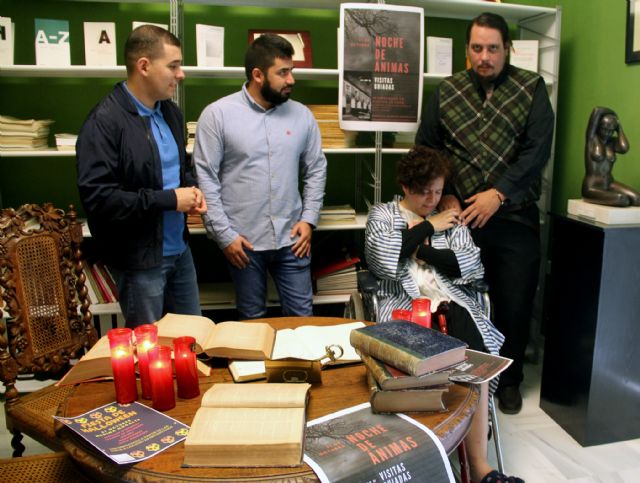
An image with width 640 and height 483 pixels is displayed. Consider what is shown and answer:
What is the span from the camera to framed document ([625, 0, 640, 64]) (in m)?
→ 2.37

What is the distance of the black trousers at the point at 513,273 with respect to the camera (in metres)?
2.45

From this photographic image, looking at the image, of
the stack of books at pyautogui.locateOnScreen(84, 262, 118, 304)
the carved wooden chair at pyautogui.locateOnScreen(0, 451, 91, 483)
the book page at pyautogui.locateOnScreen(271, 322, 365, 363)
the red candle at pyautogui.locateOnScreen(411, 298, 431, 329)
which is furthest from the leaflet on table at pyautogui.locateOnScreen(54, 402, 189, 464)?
the stack of books at pyautogui.locateOnScreen(84, 262, 118, 304)

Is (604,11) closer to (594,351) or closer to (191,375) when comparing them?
(594,351)

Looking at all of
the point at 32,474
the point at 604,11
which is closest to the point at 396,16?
the point at 604,11

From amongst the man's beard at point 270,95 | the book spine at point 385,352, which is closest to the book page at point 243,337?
the book spine at point 385,352

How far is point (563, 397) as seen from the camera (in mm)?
2316

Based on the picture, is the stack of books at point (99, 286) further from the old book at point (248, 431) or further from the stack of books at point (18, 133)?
the old book at point (248, 431)

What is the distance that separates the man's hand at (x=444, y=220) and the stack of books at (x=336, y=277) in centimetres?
66

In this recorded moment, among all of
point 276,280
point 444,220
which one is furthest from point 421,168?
point 276,280

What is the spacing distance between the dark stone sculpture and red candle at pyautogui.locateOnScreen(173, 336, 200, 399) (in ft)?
5.69

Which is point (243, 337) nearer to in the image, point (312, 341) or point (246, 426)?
point (312, 341)

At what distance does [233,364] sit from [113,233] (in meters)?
0.76

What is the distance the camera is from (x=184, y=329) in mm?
1497

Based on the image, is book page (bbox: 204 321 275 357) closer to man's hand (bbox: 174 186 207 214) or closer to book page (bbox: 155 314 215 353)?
book page (bbox: 155 314 215 353)
